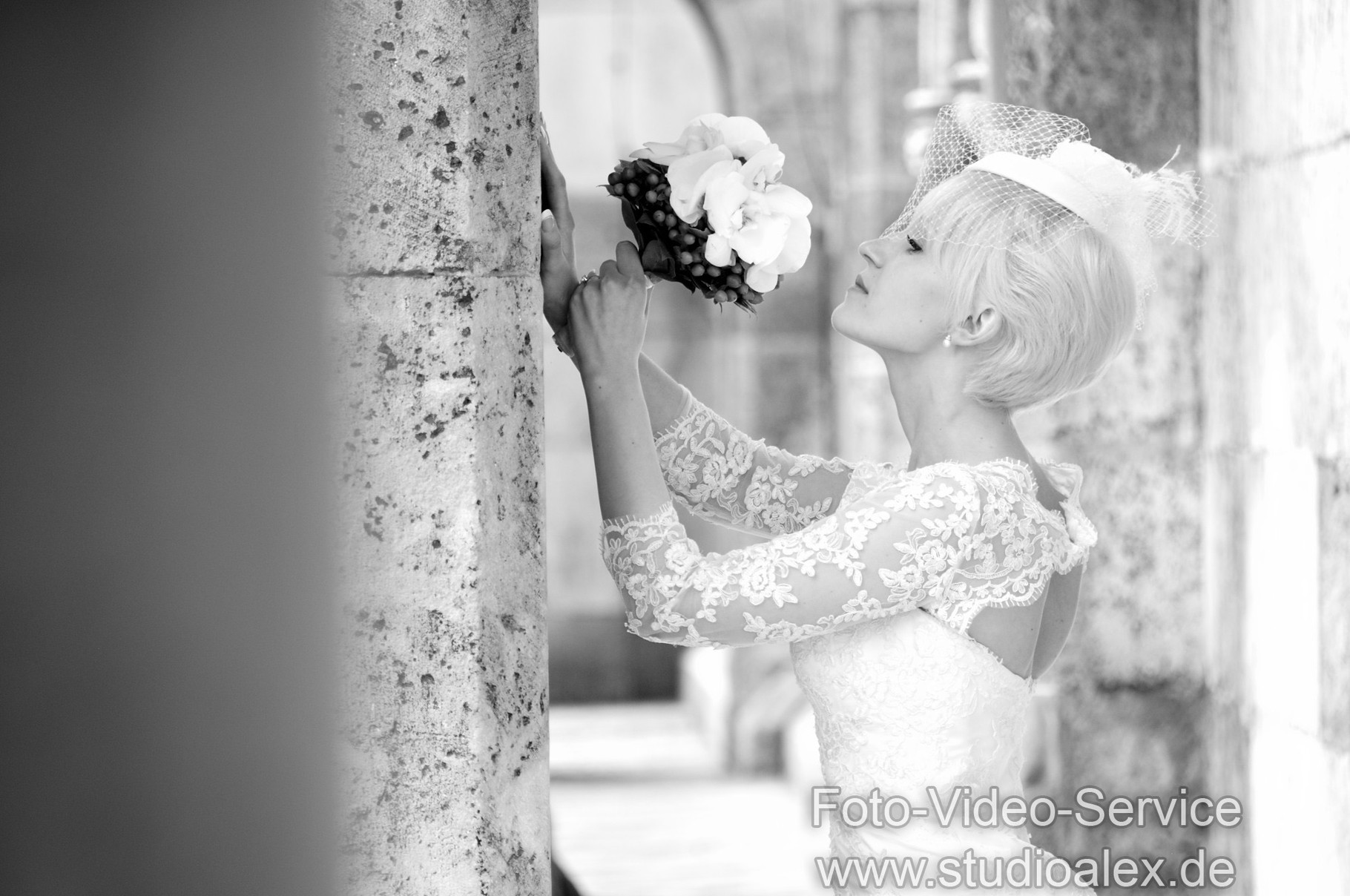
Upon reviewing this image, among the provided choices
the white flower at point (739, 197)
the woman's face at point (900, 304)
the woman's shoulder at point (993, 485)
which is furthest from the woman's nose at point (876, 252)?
the woman's shoulder at point (993, 485)

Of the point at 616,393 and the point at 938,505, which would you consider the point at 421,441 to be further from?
the point at 938,505

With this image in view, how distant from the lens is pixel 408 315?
1.54 meters

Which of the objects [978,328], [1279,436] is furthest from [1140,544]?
[978,328]

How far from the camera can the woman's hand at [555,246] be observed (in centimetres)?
185

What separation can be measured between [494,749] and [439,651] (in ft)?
0.39

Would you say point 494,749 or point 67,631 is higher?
point 67,631

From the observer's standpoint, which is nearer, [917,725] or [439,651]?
[439,651]

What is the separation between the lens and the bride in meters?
1.82

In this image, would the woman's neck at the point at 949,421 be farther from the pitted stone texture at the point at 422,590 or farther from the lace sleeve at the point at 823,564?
the pitted stone texture at the point at 422,590

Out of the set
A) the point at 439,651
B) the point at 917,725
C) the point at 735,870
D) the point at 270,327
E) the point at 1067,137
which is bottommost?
the point at 735,870

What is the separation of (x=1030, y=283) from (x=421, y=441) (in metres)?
0.86

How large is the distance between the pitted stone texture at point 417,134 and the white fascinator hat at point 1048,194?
711mm

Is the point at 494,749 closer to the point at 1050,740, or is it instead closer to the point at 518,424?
the point at 518,424

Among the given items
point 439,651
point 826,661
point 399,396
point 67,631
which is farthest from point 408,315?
point 826,661
